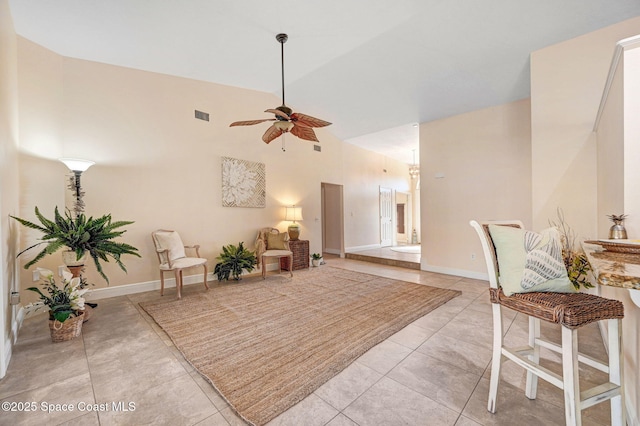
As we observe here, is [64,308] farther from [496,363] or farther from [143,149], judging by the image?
[496,363]

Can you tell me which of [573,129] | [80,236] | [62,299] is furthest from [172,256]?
[573,129]

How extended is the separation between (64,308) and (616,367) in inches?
156

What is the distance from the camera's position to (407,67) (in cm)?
365

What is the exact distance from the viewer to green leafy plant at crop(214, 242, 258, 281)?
14.0 feet

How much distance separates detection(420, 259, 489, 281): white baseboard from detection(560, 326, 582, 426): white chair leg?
12.2 ft

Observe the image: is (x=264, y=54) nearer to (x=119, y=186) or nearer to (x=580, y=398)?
(x=119, y=186)

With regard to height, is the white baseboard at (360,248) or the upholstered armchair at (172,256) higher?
the upholstered armchair at (172,256)

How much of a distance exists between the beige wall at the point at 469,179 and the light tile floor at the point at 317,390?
86.3 inches

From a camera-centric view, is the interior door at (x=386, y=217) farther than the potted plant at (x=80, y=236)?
Yes

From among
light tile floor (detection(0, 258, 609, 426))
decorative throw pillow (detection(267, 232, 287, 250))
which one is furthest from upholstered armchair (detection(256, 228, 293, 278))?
light tile floor (detection(0, 258, 609, 426))

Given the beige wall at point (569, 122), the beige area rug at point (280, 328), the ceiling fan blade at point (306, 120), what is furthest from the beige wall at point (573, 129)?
the ceiling fan blade at point (306, 120)

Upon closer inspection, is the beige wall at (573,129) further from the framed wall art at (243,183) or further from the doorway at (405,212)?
the doorway at (405,212)

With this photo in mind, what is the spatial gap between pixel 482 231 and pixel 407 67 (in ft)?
10.6

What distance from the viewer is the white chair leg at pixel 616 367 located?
1.14 metres
